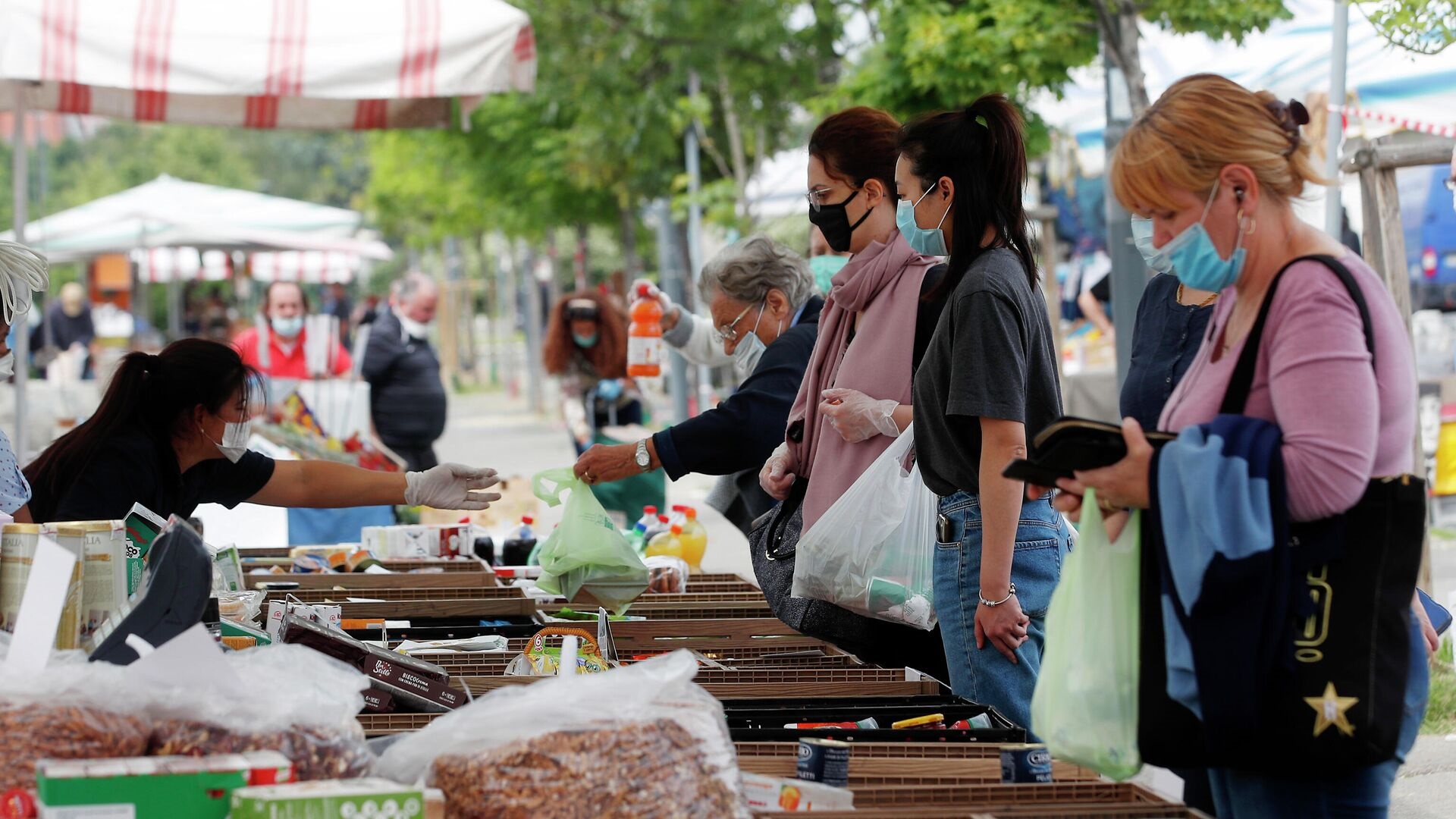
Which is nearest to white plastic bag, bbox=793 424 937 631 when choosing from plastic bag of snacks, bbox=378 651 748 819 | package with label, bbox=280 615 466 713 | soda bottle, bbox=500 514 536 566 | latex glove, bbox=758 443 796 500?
latex glove, bbox=758 443 796 500

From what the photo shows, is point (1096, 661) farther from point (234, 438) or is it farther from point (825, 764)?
point (234, 438)

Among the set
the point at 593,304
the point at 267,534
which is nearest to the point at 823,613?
the point at 267,534

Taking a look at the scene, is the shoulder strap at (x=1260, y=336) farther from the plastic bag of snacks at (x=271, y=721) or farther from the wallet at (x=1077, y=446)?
the plastic bag of snacks at (x=271, y=721)

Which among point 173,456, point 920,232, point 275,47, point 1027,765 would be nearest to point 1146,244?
point 920,232

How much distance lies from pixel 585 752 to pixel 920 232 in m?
1.72

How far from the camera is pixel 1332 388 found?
6.49 feet

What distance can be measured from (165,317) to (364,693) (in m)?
52.2

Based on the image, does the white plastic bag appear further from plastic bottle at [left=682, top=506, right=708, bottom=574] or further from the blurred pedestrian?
the blurred pedestrian

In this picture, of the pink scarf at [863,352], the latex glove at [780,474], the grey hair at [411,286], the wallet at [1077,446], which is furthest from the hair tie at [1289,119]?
the grey hair at [411,286]

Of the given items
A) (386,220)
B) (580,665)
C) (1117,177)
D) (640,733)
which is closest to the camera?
(640,733)

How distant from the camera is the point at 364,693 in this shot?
2787mm

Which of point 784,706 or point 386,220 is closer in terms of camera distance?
point 784,706

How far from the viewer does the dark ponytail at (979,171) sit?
3.26 meters

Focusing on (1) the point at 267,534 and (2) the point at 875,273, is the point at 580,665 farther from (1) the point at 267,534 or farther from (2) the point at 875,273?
(1) the point at 267,534
